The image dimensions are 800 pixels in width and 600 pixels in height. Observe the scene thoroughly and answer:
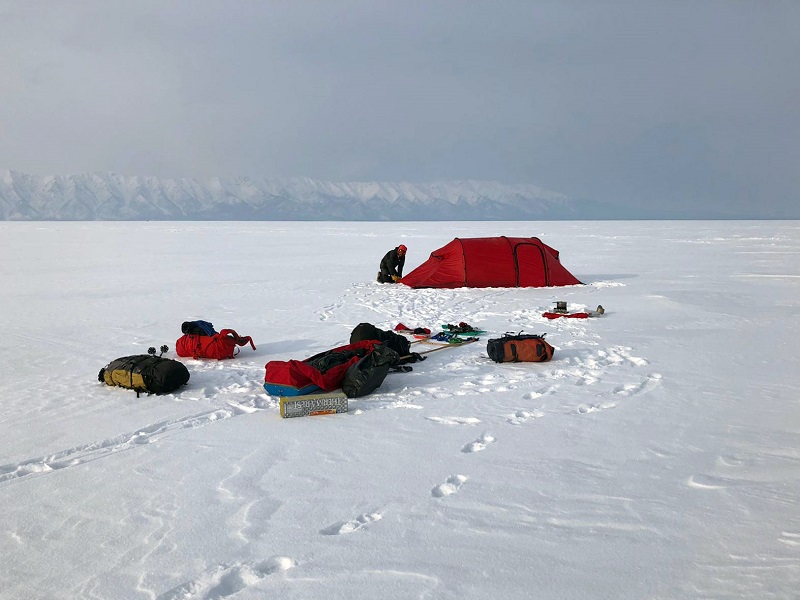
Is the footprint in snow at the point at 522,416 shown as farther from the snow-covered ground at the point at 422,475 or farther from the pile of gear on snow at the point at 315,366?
the pile of gear on snow at the point at 315,366

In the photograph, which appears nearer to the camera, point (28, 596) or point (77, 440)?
point (28, 596)

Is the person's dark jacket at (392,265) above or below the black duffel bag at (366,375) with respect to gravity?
above

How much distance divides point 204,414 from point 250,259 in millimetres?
19334

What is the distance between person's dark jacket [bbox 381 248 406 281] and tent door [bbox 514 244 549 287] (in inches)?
107

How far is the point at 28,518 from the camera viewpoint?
3730mm

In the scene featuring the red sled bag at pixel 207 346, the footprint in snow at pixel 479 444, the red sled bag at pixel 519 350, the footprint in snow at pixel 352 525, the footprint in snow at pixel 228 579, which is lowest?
the footprint in snow at pixel 479 444

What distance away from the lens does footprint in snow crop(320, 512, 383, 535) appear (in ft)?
11.7

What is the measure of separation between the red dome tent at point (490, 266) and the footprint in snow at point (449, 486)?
988cm

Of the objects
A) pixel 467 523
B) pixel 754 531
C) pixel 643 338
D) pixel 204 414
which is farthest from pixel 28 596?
pixel 643 338

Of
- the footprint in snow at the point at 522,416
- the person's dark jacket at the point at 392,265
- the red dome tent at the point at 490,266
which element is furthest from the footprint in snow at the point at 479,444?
the person's dark jacket at the point at 392,265

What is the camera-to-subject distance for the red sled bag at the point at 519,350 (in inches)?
289

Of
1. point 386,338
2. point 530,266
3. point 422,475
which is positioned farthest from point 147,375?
point 530,266

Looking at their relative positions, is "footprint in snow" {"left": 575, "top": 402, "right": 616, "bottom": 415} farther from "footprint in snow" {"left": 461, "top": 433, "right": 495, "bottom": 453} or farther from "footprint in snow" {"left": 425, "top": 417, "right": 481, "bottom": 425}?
"footprint in snow" {"left": 461, "top": 433, "right": 495, "bottom": 453}

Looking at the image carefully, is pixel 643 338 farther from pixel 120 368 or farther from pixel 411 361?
pixel 120 368
